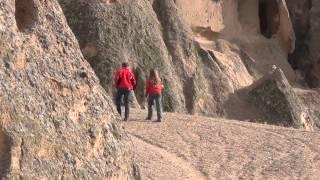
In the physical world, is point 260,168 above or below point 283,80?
below

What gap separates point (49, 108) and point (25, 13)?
3.73 ft

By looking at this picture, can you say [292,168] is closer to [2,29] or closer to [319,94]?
[2,29]

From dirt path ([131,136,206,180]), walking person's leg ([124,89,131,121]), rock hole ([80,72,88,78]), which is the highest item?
rock hole ([80,72,88,78])

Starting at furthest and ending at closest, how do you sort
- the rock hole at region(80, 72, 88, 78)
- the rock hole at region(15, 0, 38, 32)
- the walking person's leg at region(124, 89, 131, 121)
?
the walking person's leg at region(124, 89, 131, 121), the rock hole at region(80, 72, 88, 78), the rock hole at region(15, 0, 38, 32)

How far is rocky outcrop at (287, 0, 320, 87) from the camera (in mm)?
36312

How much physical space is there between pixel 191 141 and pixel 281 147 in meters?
1.76

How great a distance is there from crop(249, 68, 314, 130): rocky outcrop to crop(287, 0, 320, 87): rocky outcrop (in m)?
12.2

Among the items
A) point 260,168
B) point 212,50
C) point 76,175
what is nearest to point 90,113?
point 76,175

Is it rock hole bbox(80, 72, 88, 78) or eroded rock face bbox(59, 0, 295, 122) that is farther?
eroded rock face bbox(59, 0, 295, 122)

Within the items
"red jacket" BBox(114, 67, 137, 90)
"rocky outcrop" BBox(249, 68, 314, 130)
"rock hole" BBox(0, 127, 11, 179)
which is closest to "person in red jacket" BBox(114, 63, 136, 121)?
"red jacket" BBox(114, 67, 137, 90)

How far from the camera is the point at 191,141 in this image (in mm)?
13812

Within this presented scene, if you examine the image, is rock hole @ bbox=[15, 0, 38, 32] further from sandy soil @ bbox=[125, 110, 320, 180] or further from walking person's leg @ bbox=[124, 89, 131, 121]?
walking person's leg @ bbox=[124, 89, 131, 121]

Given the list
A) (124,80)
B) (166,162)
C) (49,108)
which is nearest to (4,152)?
A: (49,108)

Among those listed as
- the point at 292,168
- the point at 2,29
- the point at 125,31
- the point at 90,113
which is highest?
the point at 125,31
